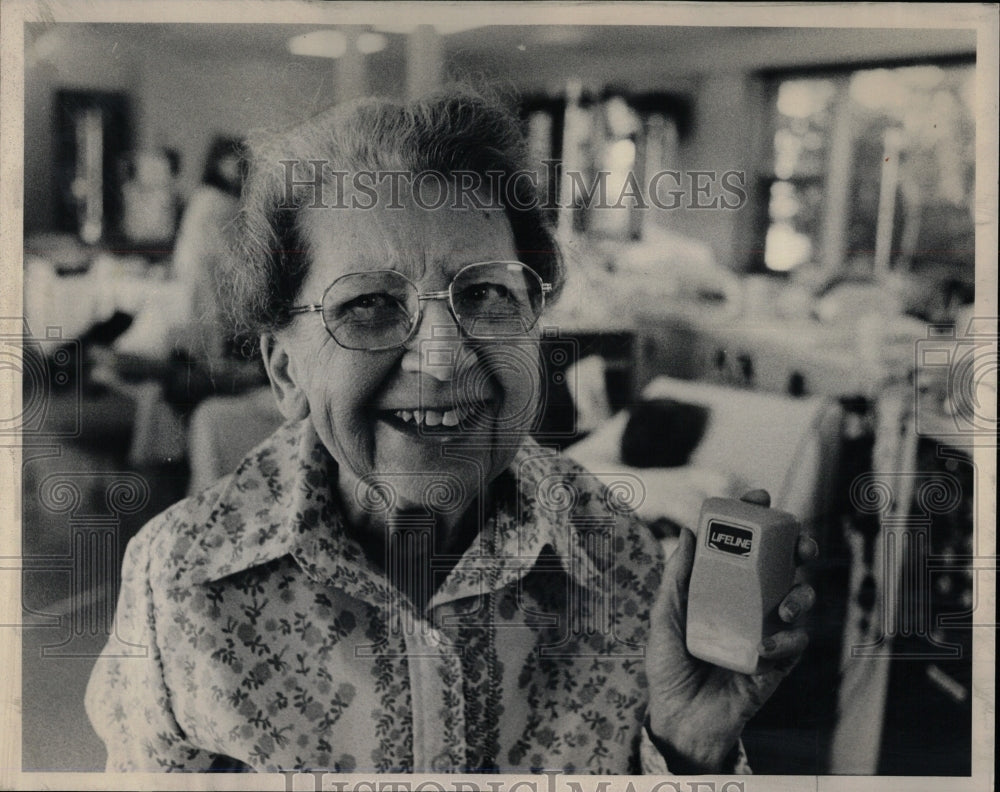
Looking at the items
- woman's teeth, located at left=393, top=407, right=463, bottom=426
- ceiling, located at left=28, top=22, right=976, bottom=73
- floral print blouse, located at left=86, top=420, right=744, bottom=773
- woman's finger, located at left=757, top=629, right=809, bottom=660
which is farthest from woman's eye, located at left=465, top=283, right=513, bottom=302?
woman's finger, located at left=757, top=629, right=809, bottom=660

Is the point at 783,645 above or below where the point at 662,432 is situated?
below

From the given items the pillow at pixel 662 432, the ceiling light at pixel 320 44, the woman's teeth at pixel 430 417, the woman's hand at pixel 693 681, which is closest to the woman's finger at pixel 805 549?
the woman's hand at pixel 693 681

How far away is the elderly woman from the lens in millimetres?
2574

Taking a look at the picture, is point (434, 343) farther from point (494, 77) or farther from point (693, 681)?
point (693, 681)

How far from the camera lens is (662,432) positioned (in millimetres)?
2639

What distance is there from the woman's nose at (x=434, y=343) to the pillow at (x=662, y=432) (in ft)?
1.55

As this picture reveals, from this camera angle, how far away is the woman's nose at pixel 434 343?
255 cm

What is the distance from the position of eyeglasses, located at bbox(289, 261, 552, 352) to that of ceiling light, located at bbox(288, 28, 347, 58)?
55 centimetres

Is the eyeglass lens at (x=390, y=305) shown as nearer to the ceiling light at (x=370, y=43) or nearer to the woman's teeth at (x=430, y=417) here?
the woman's teeth at (x=430, y=417)

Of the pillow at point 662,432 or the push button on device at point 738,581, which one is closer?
the push button on device at point 738,581

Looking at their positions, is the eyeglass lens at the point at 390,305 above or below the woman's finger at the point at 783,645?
above

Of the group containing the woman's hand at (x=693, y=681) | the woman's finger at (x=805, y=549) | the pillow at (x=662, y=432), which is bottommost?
the woman's hand at (x=693, y=681)

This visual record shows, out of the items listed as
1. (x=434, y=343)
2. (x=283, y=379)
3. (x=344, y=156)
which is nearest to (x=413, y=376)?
(x=434, y=343)

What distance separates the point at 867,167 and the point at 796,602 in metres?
1.08
